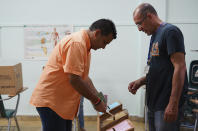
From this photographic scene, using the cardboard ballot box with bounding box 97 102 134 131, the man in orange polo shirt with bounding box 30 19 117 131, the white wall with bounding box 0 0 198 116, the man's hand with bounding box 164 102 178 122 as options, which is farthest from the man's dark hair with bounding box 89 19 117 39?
the white wall with bounding box 0 0 198 116

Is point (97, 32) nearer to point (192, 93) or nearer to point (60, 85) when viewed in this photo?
point (60, 85)

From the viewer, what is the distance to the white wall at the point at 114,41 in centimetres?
305

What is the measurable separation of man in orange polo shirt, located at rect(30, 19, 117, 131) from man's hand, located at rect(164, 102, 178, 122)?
0.41m

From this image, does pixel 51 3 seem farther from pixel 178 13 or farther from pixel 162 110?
pixel 162 110

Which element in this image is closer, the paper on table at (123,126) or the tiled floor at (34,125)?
the paper on table at (123,126)

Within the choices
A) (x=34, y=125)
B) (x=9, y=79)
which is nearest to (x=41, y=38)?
(x=9, y=79)

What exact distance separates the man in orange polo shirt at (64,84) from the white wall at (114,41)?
1.93 metres

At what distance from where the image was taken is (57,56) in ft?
4.02

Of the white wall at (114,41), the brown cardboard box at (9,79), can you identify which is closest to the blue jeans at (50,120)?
the brown cardboard box at (9,79)

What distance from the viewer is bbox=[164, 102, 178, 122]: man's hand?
1.22 metres

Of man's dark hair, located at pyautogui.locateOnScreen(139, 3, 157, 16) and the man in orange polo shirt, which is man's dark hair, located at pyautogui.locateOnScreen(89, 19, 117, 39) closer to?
A: the man in orange polo shirt

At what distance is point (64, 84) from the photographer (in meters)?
1.25

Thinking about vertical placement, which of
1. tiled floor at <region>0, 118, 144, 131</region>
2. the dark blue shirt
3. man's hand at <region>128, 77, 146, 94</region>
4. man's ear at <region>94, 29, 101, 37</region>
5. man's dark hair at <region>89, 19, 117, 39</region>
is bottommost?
tiled floor at <region>0, 118, 144, 131</region>

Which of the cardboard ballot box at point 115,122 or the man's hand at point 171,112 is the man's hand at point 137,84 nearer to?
the man's hand at point 171,112
